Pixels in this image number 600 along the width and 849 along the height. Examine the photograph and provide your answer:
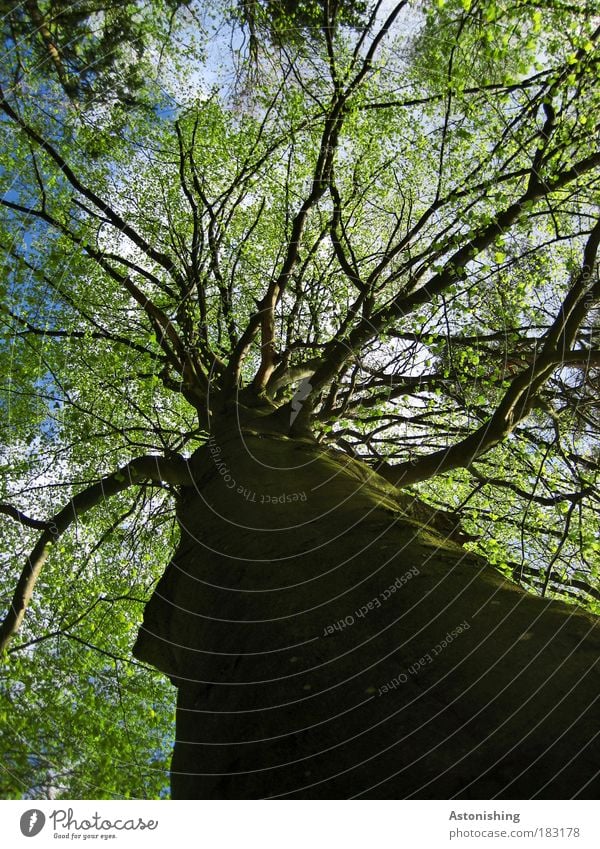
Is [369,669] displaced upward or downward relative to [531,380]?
downward

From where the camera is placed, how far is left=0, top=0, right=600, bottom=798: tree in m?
1.90

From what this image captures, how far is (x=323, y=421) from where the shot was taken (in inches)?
233

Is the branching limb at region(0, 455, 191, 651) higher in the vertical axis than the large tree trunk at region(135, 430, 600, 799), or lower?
higher

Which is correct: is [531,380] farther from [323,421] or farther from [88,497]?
[88,497]

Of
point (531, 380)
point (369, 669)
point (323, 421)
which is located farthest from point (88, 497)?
point (531, 380)

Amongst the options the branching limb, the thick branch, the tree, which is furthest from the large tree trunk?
the branching limb

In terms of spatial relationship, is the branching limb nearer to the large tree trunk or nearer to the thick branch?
the large tree trunk

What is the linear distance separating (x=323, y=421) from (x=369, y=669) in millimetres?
4075

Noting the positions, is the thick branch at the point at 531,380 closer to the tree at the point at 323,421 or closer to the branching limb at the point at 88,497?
the tree at the point at 323,421

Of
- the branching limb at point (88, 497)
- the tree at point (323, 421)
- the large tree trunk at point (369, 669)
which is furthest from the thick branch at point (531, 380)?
the branching limb at point (88, 497)

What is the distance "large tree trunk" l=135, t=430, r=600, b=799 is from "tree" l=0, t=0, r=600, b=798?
1 cm

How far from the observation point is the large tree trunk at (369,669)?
5.24ft

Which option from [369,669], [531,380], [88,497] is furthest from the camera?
[88,497]

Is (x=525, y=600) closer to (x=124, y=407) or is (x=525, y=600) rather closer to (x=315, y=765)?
(x=315, y=765)
